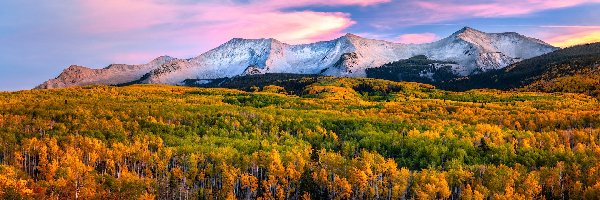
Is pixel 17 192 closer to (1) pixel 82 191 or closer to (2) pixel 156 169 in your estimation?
(1) pixel 82 191

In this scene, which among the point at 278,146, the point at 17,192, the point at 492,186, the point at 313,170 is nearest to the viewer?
the point at 17,192

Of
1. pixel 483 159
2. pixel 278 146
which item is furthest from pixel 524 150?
pixel 278 146

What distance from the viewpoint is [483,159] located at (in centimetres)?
17812

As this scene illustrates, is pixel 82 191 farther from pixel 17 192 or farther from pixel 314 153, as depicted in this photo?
pixel 314 153

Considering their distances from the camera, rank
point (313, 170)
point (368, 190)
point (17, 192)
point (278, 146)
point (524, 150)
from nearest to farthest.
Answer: point (17, 192)
point (368, 190)
point (313, 170)
point (524, 150)
point (278, 146)

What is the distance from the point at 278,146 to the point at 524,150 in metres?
91.9

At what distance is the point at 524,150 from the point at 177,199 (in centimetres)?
12381

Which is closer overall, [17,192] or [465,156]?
[17,192]

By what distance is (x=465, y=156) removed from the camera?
593 feet

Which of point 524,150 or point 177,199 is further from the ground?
point 524,150

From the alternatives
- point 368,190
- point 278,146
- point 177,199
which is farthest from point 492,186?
point 177,199

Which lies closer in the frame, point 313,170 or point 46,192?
point 46,192

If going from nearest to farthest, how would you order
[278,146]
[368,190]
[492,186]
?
[492,186] < [368,190] < [278,146]

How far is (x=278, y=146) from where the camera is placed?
7579 inches
